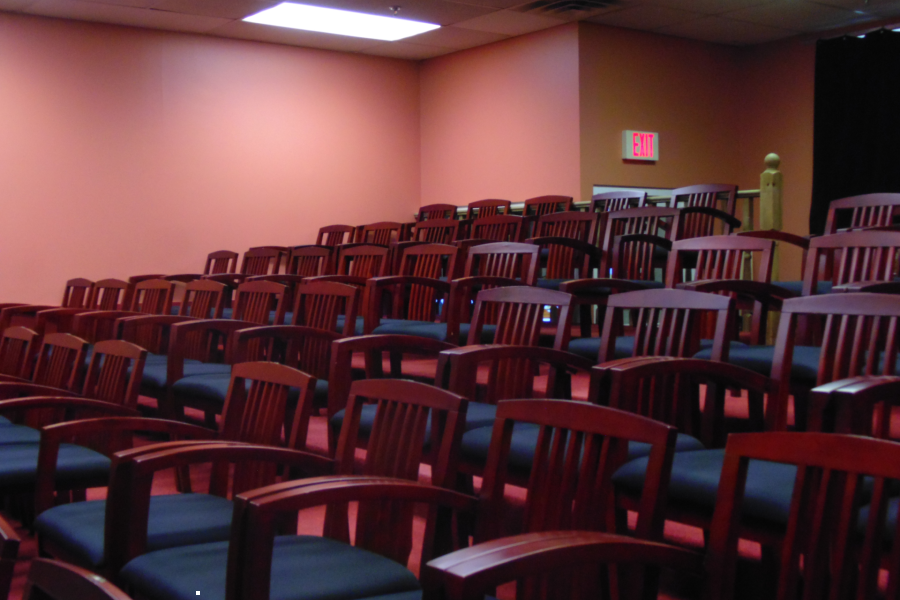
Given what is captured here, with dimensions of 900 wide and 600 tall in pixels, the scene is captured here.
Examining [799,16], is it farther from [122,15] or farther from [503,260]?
[122,15]

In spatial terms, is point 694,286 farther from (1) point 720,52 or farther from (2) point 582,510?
(1) point 720,52

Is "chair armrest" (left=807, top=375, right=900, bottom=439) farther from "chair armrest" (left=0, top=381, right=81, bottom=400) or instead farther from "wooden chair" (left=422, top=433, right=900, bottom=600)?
"chair armrest" (left=0, top=381, right=81, bottom=400)

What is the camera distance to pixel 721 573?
3.76 ft

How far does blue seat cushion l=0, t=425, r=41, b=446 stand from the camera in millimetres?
2635

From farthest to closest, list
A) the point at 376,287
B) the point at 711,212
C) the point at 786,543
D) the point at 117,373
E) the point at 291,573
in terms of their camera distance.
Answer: the point at 711,212, the point at 376,287, the point at 117,373, the point at 291,573, the point at 786,543

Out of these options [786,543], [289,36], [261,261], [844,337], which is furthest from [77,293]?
[786,543]

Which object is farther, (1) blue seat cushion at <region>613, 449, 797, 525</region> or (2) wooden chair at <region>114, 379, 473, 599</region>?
(1) blue seat cushion at <region>613, 449, 797, 525</region>

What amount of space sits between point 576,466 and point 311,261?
355 cm

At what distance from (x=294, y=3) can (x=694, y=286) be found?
438 centimetres

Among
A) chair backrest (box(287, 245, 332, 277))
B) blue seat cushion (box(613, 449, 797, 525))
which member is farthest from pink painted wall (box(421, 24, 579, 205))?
blue seat cushion (box(613, 449, 797, 525))

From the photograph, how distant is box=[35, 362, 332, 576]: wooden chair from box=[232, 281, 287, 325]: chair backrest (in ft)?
4.37

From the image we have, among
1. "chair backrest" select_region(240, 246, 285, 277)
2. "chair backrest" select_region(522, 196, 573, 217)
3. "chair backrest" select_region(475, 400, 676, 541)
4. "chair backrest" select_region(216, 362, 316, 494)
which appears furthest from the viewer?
"chair backrest" select_region(522, 196, 573, 217)

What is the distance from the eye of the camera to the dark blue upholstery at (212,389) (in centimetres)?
281

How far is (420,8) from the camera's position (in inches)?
240
